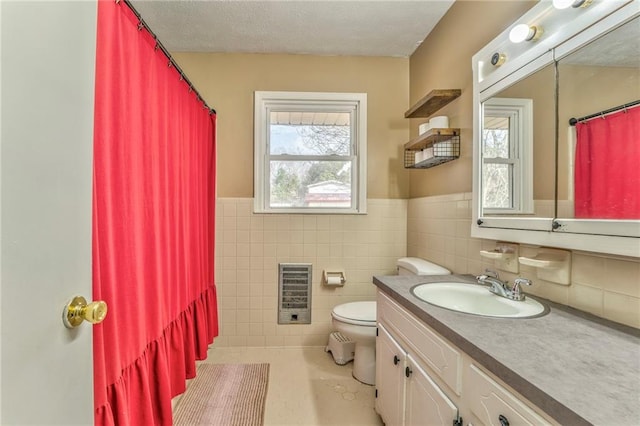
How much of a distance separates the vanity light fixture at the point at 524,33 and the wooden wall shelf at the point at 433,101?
0.51 m

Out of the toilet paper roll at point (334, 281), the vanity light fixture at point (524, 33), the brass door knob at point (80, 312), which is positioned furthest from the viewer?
the toilet paper roll at point (334, 281)

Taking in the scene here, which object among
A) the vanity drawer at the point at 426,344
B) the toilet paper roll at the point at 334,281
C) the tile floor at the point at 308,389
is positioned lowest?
the tile floor at the point at 308,389

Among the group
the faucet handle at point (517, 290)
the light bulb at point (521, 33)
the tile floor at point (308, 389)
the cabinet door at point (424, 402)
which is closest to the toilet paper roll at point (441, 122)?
the light bulb at point (521, 33)

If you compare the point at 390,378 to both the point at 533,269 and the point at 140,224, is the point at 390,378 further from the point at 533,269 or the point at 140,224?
the point at 140,224

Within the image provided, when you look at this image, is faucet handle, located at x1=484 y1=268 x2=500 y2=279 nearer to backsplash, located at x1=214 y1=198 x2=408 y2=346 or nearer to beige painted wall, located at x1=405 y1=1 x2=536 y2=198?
beige painted wall, located at x1=405 y1=1 x2=536 y2=198

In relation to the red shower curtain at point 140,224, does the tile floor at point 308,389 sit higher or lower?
lower

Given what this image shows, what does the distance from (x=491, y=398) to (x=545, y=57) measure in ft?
3.99

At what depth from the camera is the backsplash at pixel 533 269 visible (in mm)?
881

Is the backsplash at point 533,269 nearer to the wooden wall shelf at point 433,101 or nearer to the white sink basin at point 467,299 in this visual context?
the white sink basin at point 467,299

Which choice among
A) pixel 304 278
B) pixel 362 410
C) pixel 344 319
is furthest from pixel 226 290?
pixel 362 410

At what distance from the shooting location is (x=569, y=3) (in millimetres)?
999

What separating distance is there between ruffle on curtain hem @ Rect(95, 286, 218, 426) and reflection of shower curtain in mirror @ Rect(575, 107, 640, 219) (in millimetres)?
1647

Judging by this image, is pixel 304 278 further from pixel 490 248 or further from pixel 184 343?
pixel 490 248

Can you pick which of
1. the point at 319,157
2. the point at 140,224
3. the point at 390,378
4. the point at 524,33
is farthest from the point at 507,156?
the point at 140,224
